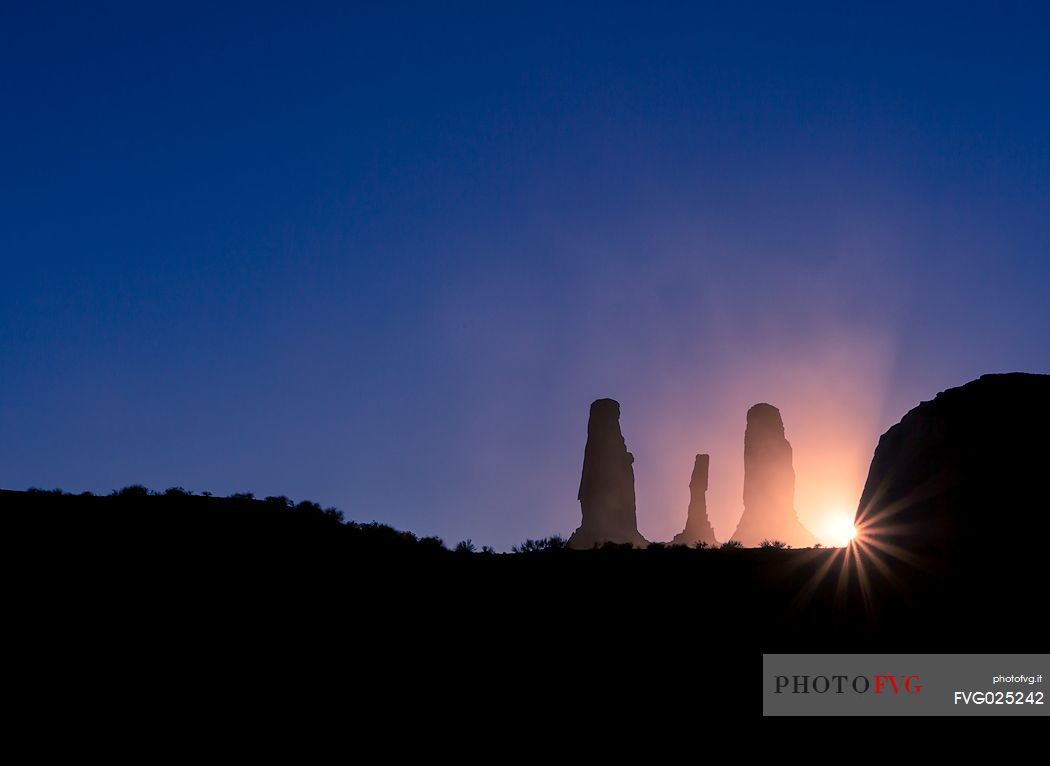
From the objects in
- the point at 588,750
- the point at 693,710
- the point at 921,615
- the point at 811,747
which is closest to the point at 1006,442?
the point at 921,615

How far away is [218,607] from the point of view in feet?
41.9

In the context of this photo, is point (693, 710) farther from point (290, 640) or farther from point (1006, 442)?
point (1006, 442)

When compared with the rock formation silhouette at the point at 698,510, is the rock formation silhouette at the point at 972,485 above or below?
below

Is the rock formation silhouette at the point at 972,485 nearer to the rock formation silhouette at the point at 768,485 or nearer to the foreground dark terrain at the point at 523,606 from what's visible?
the foreground dark terrain at the point at 523,606

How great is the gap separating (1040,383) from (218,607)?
56.1ft

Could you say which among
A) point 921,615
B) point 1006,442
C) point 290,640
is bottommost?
point 290,640

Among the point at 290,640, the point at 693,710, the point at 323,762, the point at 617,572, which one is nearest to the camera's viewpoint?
the point at 323,762

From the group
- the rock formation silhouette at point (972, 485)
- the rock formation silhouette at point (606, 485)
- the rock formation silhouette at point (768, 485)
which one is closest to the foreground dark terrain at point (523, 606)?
the rock formation silhouette at point (972, 485)

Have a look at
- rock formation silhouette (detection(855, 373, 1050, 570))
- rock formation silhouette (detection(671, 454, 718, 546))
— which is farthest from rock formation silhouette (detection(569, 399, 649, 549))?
rock formation silhouette (detection(855, 373, 1050, 570))

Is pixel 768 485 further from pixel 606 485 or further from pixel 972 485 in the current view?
pixel 972 485

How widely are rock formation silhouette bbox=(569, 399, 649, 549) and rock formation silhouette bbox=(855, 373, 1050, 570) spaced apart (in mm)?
57981

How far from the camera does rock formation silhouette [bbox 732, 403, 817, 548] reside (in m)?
79.6

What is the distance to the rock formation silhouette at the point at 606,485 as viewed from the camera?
73.2 meters

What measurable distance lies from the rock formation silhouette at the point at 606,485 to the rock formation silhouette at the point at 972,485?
190 ft
